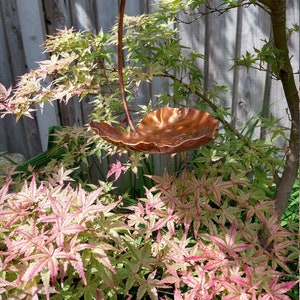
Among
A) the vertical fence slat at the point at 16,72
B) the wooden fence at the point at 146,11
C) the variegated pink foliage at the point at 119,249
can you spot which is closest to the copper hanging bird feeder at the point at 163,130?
the variegated pink foliage at the point at 119,249

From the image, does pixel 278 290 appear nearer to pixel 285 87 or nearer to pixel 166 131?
pixel 166 131

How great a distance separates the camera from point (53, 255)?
3.00ft

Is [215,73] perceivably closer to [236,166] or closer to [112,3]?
[112,3]

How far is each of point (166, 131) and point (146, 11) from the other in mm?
1444

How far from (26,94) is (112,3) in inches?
40.8

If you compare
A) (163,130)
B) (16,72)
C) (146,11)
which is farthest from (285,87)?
(16,72)

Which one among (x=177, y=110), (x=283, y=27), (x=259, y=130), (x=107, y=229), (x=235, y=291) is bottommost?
(x=259, y=130)

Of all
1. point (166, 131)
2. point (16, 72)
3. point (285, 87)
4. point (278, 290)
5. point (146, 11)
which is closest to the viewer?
point (278, 290)

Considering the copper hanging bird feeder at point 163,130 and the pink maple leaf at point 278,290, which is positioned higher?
the copper hanging bird feeder at point 163,130

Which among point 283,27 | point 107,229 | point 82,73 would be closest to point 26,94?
point 82,73

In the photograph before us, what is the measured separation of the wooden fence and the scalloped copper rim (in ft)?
4.10

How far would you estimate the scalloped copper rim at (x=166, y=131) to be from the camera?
0.94m

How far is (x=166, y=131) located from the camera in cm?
117

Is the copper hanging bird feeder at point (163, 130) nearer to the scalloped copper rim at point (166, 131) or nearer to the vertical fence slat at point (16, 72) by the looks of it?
the scalloped copper rim at point (166, 131)
